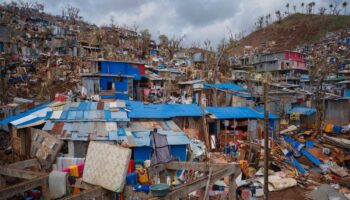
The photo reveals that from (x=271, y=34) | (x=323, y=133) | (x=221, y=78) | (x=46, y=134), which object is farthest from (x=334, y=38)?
(x=46, y=134)

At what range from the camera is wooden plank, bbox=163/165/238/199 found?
6.05 m

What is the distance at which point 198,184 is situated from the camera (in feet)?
22.3

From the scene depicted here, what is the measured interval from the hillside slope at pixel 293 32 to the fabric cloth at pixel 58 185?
72.6 meters

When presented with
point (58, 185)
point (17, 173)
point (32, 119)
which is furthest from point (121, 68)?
point (58, 185)

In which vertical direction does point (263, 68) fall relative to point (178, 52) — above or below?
below

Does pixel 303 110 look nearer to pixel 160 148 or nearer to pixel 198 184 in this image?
pixel 160 148

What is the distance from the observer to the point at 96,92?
26.5m

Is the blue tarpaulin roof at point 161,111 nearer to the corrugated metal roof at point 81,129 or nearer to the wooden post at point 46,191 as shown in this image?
the corrugated metal roof at point 81,129

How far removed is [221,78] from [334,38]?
49232mm

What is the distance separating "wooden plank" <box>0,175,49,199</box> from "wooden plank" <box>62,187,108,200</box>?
5.66ft

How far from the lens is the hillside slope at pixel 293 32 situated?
264 ft

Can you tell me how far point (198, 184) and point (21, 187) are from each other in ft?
13.5

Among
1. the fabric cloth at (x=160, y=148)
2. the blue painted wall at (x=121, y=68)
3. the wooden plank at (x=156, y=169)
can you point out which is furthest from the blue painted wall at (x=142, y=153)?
the blue painted wall at (x=121, y=68)

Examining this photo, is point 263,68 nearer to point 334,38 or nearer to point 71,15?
point 334,38
